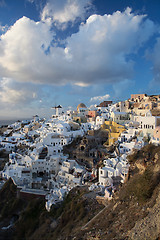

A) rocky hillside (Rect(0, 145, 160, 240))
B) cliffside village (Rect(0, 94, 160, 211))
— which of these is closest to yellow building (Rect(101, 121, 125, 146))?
cliffside village (Rect(0, 94, 160, 211))

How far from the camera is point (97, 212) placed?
1530 cm

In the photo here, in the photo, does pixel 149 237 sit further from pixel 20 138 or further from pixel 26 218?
pixel 20 138

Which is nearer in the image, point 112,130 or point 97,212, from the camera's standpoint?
point 97,212

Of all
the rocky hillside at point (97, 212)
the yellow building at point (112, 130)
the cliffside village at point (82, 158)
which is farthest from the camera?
the yellow building at point (112, 130)

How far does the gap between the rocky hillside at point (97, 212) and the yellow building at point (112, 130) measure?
389 inches

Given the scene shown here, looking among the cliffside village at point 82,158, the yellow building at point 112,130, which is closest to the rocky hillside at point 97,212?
the cliffside village at point 82,158

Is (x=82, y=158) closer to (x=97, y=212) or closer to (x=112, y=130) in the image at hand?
(x=112, y=130)

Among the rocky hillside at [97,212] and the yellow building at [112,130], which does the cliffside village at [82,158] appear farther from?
the rocky hillside at [97,212]

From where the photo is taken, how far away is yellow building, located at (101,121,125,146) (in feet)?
98.1

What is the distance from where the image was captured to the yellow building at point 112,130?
29.9 meters

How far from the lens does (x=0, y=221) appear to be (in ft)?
72.7

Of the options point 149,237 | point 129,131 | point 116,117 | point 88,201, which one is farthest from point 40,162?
point 149,237

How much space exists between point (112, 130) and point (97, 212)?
19.0m

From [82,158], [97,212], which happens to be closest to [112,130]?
[82,158]
